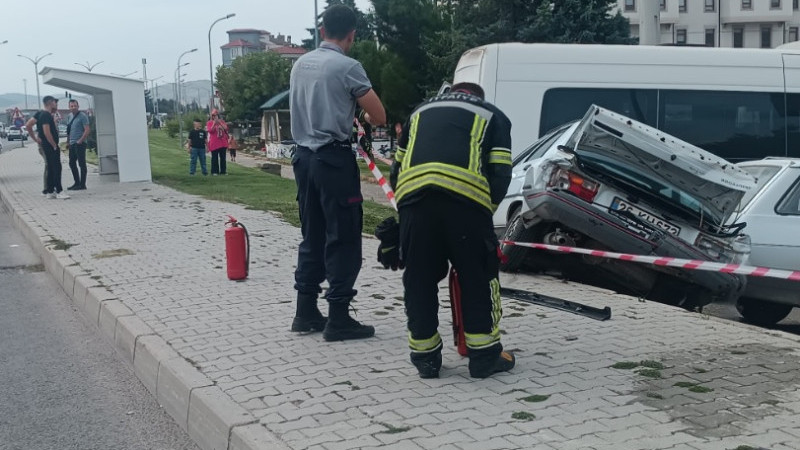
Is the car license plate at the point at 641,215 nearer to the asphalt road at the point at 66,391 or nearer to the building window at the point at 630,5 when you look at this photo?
the asphalt road at the point at 66,391

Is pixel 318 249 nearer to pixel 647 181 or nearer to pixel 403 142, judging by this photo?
pixel 403 142

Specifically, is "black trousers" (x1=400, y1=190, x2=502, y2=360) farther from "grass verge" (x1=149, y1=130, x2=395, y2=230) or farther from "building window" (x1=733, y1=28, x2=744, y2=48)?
"building window" (x1=733, y1=28, x2=744, y2=48)

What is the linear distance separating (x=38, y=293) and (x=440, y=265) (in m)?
5.70

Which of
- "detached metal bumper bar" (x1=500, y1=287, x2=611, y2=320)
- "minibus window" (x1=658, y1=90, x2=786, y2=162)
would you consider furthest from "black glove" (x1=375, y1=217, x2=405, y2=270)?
"minibus window" (x1=658, y1=90, x2=786, y2=162)

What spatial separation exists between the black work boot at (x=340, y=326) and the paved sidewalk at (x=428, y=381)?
0.10m

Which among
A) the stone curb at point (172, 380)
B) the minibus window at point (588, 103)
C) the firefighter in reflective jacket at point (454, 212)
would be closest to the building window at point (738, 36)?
Result: the minibus window at point (588, 103)

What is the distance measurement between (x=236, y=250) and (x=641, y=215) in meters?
3.69

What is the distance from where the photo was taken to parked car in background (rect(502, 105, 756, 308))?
8.05 m

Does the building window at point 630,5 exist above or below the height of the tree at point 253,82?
above

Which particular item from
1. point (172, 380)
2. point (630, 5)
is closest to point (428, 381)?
point (172, 380)

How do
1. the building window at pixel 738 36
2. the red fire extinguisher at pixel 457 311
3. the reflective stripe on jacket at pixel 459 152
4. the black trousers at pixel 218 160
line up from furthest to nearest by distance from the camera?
the building window at pixel 738 36 → the black trousers at pixel 218 160 → the red fire extinguisher at pixel 457 311 → the reflective stripe on jacket at pixel 459 152

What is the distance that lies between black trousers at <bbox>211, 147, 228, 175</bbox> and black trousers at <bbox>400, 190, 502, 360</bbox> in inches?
742

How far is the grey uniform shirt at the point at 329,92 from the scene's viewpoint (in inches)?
237

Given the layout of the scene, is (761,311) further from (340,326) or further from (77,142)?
(77,142)
